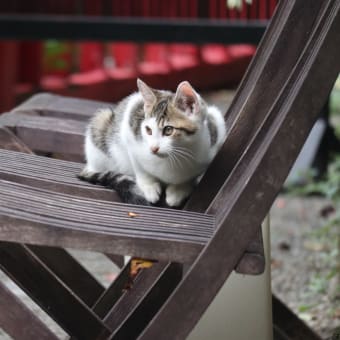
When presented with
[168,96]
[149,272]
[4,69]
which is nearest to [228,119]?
[168,96]

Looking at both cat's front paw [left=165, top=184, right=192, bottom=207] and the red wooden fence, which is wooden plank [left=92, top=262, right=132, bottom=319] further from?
the red wooden fence

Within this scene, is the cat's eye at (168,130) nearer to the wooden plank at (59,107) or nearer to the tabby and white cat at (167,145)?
the tabby and white cat at (167,145)

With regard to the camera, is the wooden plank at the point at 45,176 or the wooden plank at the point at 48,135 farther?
the wooden plank at the point at 48,135

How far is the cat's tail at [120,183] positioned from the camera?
3.22 metres

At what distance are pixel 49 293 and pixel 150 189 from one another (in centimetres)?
50

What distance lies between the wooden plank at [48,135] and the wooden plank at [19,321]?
4.19ft

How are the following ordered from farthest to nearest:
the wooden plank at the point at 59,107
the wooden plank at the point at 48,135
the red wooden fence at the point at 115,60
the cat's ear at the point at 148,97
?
the red wooden fence at the point at 115,60 < the wooden plank at the point at 59,107 < the wooden plank at the point at 48,135 < the cat's ear at the point at 148,97

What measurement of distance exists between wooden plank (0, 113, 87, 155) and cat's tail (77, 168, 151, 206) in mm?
440

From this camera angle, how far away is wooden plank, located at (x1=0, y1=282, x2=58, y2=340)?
8.80 ft

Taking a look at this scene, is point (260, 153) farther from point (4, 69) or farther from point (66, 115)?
point (4, 69)

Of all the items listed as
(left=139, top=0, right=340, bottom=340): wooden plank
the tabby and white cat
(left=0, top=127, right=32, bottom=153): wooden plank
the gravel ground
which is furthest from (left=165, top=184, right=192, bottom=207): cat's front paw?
the gravel ground

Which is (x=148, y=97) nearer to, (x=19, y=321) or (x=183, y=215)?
(x=183, y=215)

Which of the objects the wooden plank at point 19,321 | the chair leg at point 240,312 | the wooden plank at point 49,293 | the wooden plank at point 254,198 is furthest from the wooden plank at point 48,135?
the wooden plank at point 254,198

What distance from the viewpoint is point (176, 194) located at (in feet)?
10.6
